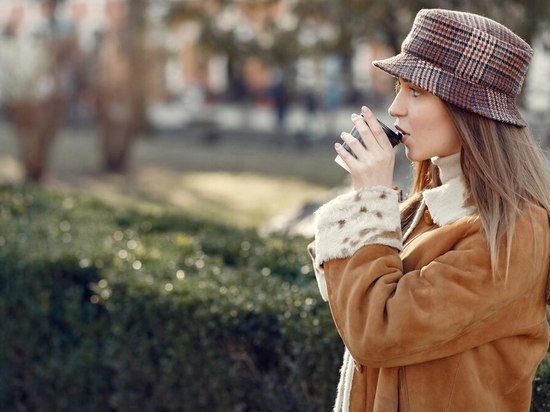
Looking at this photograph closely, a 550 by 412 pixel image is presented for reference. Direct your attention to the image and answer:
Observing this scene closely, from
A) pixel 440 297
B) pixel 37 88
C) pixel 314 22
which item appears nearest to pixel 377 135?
pixel 440 297

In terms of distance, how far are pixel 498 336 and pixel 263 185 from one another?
13.3 meters

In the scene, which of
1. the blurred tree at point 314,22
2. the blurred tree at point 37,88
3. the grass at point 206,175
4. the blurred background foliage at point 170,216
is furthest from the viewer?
the blurred tree at point 37,88

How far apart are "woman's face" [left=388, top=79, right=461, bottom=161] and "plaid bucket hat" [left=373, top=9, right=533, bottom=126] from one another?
5cm

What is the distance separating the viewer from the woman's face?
2.31m

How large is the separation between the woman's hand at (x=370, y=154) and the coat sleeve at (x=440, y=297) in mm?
165

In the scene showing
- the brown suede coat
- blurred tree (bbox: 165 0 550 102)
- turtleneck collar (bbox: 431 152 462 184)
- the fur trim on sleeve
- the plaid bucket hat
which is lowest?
blurred tree (bbox: 165 0 550 102)

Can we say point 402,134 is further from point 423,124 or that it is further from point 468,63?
point 468,63

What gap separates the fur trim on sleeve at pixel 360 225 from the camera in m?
2.32

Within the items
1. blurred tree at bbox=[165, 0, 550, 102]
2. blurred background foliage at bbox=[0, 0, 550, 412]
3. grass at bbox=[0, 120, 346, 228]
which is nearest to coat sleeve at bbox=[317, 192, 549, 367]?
blurred background foliage at bbox=[0, 0, 550, 412]

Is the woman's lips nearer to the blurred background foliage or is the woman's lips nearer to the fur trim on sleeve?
the fur trim on sleeve

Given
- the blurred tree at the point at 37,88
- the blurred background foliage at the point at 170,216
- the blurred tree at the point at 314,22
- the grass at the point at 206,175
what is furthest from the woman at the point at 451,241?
the blurred tree at the point at 37,88

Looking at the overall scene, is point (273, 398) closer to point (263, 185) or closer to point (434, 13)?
point (434, 13)

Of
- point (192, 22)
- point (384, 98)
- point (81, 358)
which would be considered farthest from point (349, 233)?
point (384, 98)

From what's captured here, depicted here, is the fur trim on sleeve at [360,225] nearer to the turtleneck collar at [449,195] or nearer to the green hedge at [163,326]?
the turtleneck collar at [449,195]
